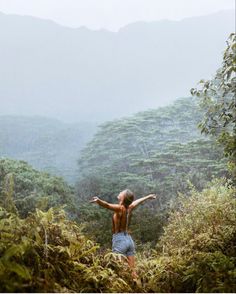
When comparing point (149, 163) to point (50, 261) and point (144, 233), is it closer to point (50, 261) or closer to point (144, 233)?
point (144, 233)

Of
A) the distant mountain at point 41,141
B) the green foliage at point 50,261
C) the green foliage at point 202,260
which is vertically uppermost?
the green foliage at point 50,261

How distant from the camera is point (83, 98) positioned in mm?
74812

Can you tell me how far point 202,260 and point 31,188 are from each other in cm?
1022

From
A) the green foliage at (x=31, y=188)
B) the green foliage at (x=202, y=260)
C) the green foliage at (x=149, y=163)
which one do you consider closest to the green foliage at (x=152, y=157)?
the green foliage at (x=149, y=163)

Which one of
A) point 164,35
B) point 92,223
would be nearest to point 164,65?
point 164,35

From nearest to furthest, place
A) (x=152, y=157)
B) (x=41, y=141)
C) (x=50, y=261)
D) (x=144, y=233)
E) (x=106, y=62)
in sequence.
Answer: (x=50, y=261) → (x=144, y=233) → (x=152, y=157) → (x=41, y=141) → (x=106, y=62)

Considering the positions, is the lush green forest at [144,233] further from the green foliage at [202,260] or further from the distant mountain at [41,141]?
the distant mountain at [41,141]

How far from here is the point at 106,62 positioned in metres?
79.2

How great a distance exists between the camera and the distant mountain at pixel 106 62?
2889 inches

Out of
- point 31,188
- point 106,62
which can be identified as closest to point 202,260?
point 31,188

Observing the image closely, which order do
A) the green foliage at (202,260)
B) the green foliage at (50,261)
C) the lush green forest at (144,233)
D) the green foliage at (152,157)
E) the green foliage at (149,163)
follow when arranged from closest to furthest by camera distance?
the green foliage at (50,261) → the lush green forest at (144,233) → the green foliage at (202,260) → the green foliage at (149,163) → the green foliage at (152,157)

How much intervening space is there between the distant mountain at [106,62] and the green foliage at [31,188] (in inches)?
2241

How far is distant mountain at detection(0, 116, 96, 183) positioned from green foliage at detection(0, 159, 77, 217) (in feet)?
62.6

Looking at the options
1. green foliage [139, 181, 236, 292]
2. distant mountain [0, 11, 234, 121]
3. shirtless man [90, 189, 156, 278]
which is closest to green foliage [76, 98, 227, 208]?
green foliage [139, 181, 236, 292]
